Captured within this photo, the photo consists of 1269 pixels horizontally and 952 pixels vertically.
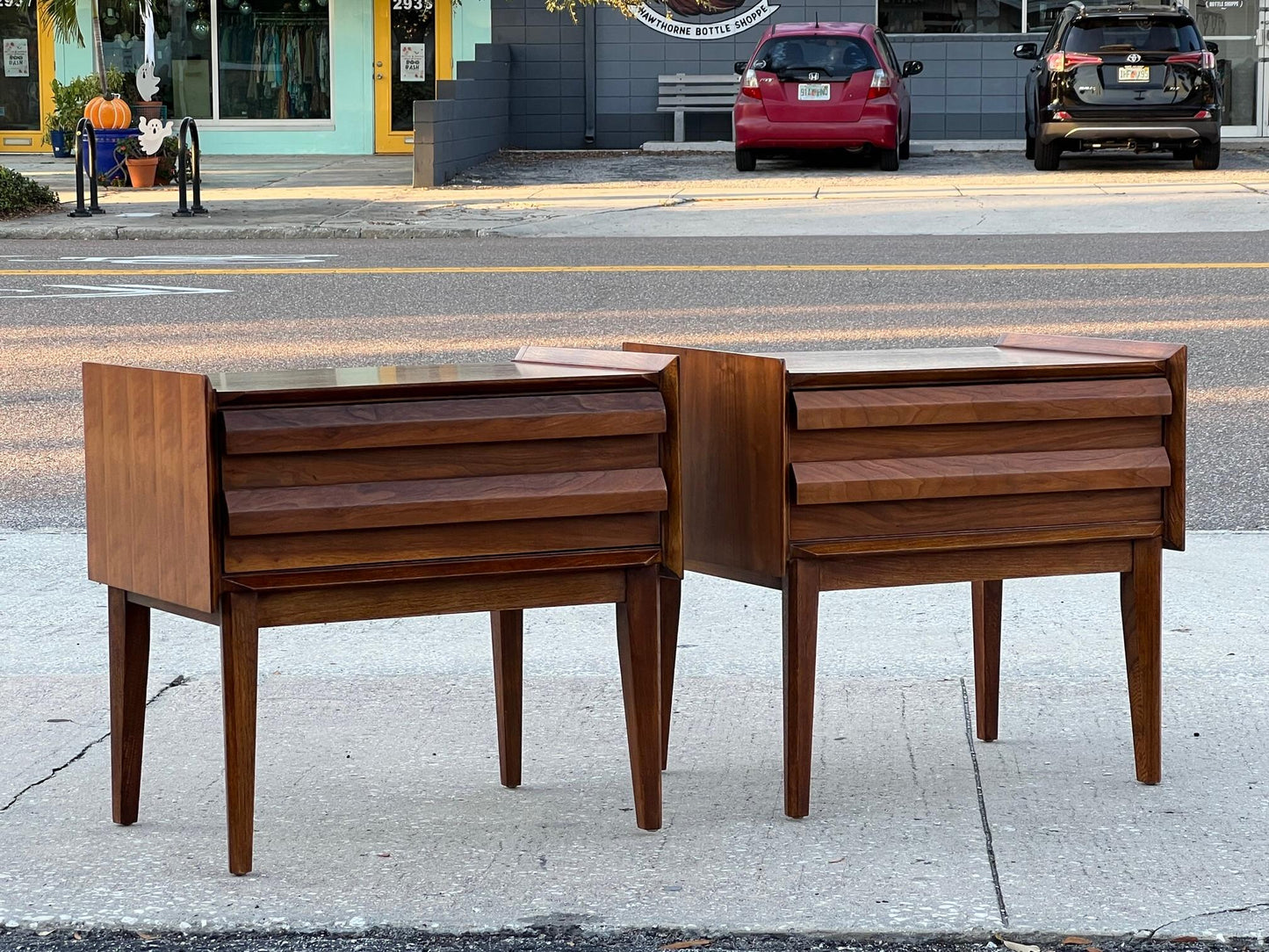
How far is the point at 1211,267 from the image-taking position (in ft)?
42.5

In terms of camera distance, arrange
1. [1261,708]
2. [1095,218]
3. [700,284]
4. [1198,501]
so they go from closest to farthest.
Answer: [1261,708]
[1198,501]
[700,284]
[1095,218]

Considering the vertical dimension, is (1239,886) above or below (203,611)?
below

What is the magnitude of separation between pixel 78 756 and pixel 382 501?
115 centimetres

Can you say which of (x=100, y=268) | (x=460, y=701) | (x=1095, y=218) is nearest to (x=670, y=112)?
(x=1095, y=218)

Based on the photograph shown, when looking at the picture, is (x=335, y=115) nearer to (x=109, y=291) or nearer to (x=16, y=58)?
(x=16, y=58)

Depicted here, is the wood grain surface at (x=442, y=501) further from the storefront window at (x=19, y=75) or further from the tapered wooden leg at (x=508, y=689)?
the storefront window at (x=19, y=75)

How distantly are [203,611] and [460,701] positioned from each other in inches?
46.3

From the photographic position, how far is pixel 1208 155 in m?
20.5

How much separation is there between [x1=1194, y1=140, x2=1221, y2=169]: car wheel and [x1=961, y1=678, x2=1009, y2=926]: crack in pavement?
1755 centimetres

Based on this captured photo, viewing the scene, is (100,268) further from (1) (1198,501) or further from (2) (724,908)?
(2) (724,908)

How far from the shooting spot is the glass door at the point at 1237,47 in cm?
2548

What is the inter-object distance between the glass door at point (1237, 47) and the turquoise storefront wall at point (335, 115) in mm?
12165

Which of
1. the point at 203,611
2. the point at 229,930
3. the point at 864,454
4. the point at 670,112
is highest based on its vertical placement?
the point at 670,112

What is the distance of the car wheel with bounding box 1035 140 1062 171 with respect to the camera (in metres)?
20.6
